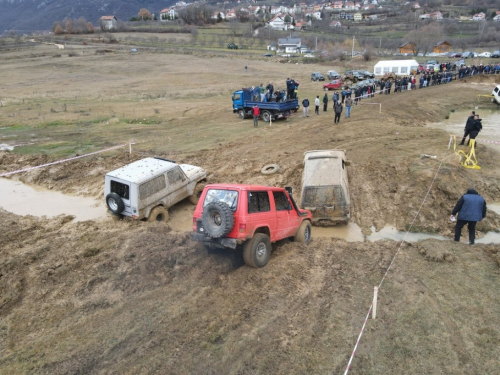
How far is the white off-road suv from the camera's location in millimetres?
12102

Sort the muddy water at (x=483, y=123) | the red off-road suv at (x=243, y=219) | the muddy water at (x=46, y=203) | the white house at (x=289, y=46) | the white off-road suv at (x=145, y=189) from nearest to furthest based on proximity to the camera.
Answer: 1. the red off-road suv at (x=243, y=219)
2. the white off-road suv at (x=145, y=189)
3. the muddy water at (x=46, y=203)
4. the muddy water at (x=483, y=123)
5. the white house at (x=289, y=46)

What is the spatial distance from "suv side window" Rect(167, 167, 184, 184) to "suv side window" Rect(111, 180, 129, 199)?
154 cm

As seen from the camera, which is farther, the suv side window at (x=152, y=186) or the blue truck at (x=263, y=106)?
the blue truck at (x=263, y=106)

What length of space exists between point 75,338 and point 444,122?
2613 cm

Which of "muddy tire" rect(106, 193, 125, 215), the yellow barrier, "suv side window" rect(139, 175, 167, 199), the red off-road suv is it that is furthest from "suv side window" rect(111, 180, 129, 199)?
the yellow barrier

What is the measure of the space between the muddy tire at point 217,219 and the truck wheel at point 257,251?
0.66m

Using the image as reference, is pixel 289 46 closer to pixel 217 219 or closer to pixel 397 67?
pixel 397 67

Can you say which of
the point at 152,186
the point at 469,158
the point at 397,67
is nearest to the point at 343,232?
the point at 152,186

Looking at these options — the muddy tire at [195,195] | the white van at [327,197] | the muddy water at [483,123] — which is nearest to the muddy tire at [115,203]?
the muddy tire at [195,195]

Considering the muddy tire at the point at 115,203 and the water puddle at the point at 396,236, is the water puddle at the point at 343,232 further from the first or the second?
the muddy tire at the point at 115,203

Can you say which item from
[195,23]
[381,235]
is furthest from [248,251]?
[195,23]

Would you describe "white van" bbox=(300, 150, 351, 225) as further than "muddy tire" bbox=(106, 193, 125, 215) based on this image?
Yes

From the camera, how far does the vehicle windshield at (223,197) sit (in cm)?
868

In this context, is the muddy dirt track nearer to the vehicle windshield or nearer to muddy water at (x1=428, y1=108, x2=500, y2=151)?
the vehicle windshield
